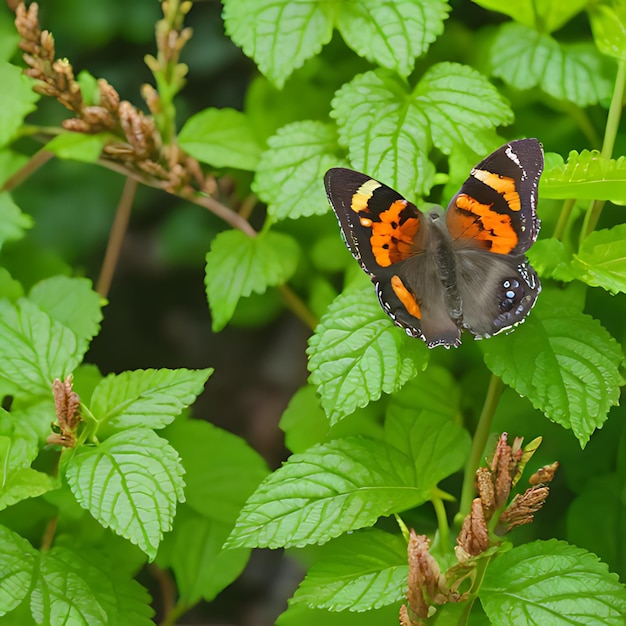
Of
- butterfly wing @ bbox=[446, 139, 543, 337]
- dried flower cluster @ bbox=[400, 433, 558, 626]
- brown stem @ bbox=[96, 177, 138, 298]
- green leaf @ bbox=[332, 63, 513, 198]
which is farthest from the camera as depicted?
brown stem @ bbox=[96, 177, 138, 298]

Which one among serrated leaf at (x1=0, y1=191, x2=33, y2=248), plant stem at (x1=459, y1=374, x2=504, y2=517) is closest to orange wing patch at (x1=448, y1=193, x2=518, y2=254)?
plant stem at (x1=459, y1=374, x2=504, y2=517)

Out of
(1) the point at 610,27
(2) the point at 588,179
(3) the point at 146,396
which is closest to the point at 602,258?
(2) the point at 588,179

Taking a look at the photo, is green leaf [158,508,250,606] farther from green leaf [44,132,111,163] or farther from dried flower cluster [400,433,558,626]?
green leaf [44,132,111,163]

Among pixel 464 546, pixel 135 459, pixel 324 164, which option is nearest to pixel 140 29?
pixel 324 164

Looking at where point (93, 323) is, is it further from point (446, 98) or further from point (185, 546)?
point (446, 98)

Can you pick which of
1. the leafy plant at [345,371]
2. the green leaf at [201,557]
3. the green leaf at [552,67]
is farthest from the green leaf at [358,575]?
the green leaf at [552,67]

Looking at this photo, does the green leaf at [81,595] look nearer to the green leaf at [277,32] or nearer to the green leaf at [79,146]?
the green leaf at [79,146]
